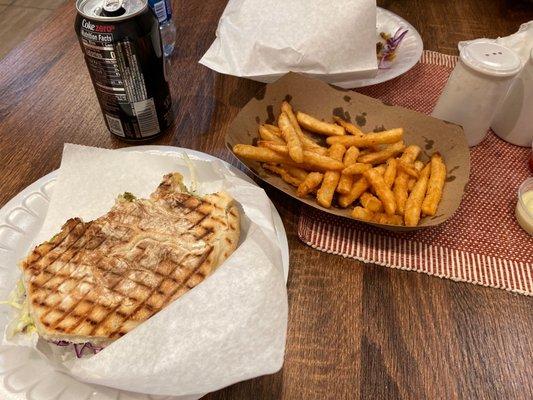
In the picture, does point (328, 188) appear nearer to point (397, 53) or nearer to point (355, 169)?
point (355, 169)

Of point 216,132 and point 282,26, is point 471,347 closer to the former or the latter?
point 216,132

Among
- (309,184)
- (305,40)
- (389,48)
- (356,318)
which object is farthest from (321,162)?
(389,48)

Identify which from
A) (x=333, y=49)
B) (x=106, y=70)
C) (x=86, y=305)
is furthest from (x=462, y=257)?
(x=106, y=70)

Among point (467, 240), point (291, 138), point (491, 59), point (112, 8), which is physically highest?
point (112, 8)

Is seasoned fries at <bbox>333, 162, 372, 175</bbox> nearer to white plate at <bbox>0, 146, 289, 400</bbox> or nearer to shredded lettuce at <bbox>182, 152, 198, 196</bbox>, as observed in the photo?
white plate at <bbox>0, 146, 289, 400</bbox>

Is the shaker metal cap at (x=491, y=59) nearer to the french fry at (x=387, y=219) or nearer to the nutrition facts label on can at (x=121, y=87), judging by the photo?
the french fry at (x=387, y=219)
